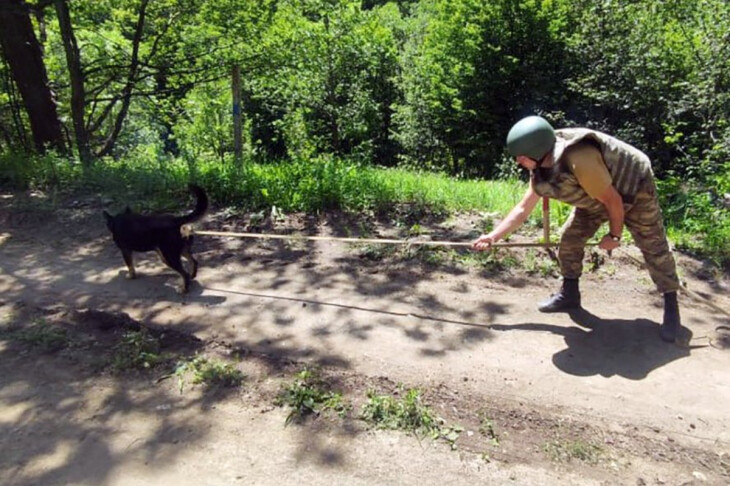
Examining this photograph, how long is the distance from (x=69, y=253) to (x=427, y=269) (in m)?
4.50

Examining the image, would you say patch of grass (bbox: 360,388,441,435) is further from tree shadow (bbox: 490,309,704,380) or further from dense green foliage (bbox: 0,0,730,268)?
dense green foliage (bbox: 0,0,730,268)

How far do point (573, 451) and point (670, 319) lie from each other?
5.97 feet

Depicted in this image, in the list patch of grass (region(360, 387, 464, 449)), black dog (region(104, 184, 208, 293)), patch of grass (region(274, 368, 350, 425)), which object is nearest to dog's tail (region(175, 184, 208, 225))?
black dog (region(104, 184, 208, 293))

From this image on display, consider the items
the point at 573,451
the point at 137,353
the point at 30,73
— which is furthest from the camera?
the point at 30,73

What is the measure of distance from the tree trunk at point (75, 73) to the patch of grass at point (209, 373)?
6673 mm

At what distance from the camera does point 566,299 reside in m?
4.66

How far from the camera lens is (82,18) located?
11070mm

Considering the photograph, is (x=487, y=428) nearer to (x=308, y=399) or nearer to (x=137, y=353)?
(x=308, y=399)

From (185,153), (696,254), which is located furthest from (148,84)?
(696,254)

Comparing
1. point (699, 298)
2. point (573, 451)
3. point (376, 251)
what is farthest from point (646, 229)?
point (376, 251)

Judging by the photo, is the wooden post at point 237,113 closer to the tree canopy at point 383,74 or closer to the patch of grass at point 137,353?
the tree canopy at point 383,74

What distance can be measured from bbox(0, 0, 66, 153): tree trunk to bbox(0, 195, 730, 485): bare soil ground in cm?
518

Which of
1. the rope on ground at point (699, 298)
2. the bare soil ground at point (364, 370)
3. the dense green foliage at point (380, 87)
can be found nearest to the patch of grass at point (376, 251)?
the bare soil ground at point (364, 370)

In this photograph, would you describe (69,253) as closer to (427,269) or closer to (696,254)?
(427,269)
